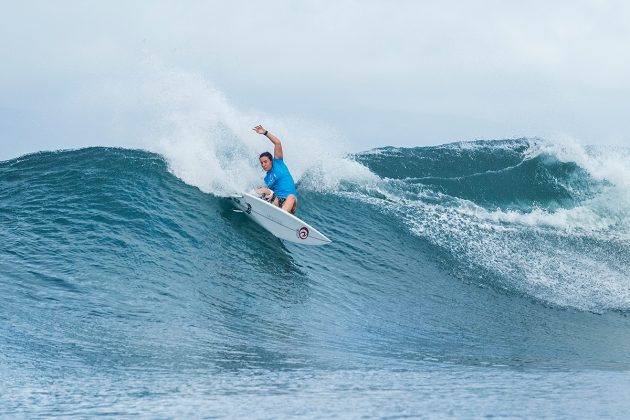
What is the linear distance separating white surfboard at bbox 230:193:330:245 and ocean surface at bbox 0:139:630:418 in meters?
0.25

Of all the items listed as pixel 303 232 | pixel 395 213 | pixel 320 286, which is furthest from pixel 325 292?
pixel 395 213

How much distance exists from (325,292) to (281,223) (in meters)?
2.06

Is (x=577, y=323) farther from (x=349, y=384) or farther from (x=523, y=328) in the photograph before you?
(x=349, y=384)

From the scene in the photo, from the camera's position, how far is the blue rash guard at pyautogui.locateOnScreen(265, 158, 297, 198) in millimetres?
12555

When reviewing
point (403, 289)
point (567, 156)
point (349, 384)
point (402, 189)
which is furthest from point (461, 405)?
point (567, 156)

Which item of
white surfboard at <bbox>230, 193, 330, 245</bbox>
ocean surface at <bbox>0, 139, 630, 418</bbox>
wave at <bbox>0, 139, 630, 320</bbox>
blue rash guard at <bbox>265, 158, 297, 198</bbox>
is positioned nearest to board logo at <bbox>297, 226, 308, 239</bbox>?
white surfboard at <bbox>230, 193, 330, 245</bbox>

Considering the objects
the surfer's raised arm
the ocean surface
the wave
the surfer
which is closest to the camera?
the ocean surface

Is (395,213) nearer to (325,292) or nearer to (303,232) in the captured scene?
(303,232)

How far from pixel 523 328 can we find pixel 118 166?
9019mm

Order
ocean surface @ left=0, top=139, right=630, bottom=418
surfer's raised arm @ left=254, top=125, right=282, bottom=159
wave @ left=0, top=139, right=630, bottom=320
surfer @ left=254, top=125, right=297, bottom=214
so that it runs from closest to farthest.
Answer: ocean surface @ left=0, top=139, right=630, bottom=418
wave @ left=0, top=139, right=630, bottom=320
surfer's raised arm @ left=254, top=125, right=282, bottom=159
surfer @ left=254, top=125, right=297, bottom=214

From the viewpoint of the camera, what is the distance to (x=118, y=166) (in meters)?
14.5

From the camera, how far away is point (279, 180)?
41.5 ft

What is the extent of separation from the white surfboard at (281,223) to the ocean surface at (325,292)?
25 centimetres

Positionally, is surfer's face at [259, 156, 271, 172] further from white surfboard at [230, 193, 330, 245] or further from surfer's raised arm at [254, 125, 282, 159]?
white surfboard at [230, 193, 330, 245]
